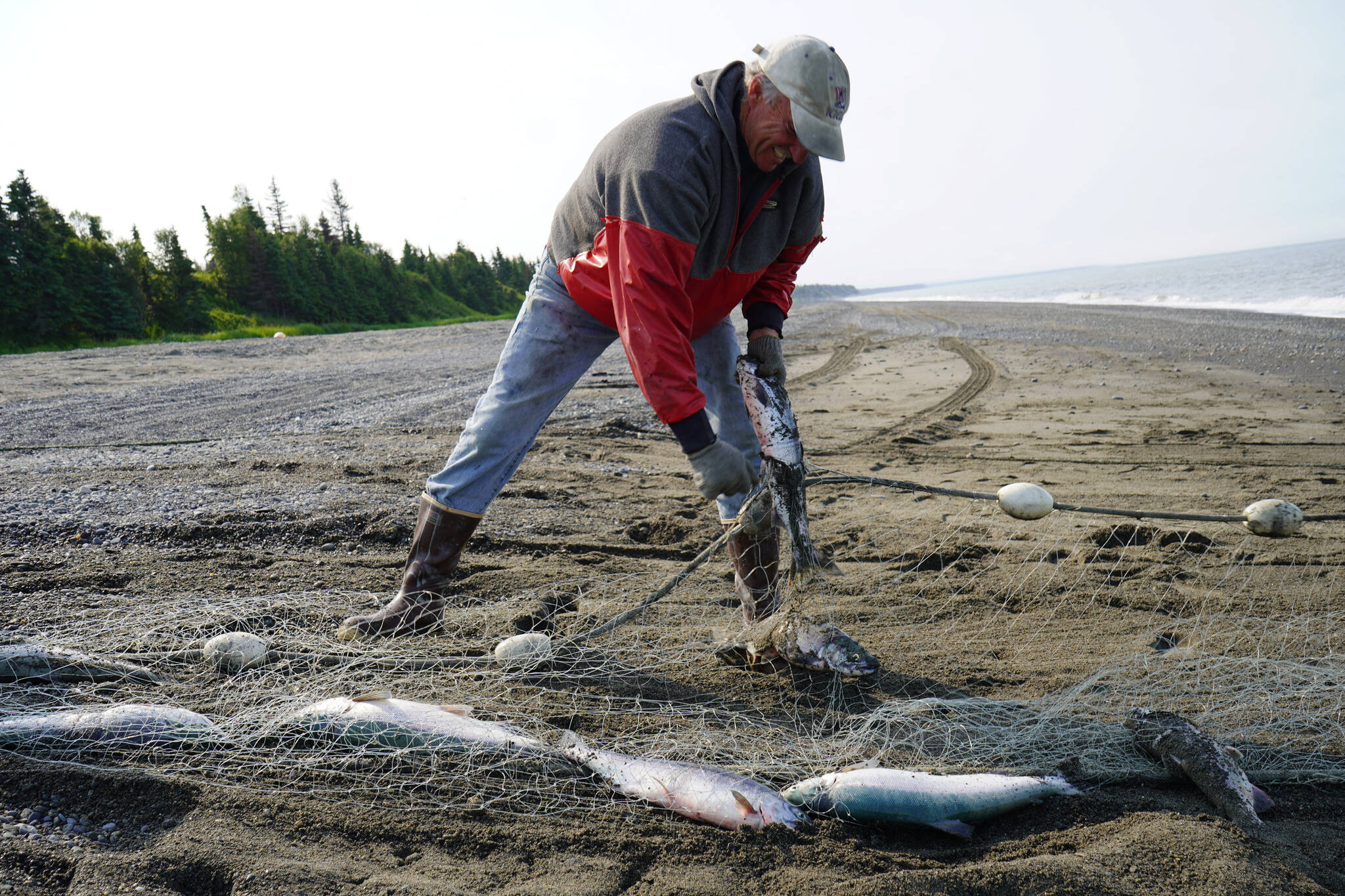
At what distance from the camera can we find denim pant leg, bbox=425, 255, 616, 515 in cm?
272

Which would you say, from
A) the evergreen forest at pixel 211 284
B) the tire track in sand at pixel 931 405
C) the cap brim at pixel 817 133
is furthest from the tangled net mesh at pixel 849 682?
the evergreen forest at pixel 211 284

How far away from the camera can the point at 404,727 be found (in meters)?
2.09

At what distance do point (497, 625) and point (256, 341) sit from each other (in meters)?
18.3

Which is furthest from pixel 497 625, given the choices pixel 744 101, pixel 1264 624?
pixel 1264 624

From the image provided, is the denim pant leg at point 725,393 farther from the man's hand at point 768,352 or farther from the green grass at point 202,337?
the green grass at point 202,337

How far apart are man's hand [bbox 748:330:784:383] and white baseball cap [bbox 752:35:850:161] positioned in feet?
2.97

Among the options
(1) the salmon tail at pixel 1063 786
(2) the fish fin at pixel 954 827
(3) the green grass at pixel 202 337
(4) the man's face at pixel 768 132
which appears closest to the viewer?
(2) the fish fin at pixel 954 827

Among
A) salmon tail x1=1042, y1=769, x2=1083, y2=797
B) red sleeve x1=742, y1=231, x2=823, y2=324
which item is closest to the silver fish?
salmon tail x1=1042, y1=769, x2=1083, y2=797

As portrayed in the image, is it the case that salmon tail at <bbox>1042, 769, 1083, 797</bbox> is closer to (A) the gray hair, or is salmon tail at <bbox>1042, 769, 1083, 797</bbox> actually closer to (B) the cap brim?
(B) the cap brim

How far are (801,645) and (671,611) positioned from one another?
0.73 m

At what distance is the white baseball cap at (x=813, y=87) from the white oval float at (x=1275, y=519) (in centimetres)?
200

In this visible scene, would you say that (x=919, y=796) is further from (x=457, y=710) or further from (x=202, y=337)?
(x=202, y=337)

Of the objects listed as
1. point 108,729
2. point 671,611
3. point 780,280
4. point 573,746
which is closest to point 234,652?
point 108,729

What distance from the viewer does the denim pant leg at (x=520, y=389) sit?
2.72 metres
